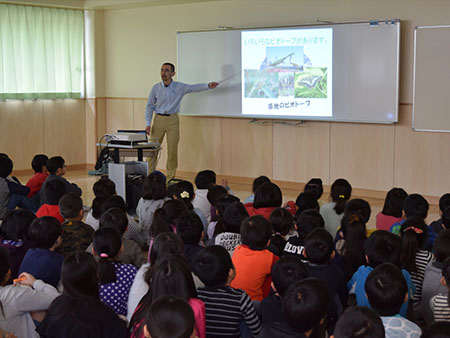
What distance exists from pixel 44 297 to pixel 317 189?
2.55 meters

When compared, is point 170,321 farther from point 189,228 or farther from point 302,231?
point 302,231

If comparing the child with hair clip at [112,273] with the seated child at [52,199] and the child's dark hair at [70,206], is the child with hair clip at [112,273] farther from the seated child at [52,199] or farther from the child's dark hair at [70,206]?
the seated child at [52,199]

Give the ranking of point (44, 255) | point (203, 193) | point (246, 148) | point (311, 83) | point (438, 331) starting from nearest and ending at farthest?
point (438, 331), point (44, 255), point (203, 193), point (311, 83), point (246, 148)

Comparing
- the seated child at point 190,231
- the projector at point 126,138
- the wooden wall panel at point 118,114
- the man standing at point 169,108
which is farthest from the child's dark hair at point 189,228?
the wooden wall panel at point 118,114

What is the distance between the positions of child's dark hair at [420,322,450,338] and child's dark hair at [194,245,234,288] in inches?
37.9

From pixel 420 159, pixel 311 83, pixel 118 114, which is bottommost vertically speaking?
pixel 420 159

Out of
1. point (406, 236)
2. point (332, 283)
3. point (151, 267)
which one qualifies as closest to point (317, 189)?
point (406, 236)

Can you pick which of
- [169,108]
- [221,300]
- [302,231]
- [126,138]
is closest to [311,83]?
[169,108]

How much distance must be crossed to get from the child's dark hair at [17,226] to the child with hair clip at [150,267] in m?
0.89

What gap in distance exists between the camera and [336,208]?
171 inches

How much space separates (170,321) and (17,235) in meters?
1.75

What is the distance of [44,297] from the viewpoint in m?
2.67

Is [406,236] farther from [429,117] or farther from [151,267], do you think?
[429,117]

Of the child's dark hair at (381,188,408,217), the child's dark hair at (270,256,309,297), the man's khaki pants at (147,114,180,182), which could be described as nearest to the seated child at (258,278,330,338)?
the child's dark hair at (270,256,309,297)
